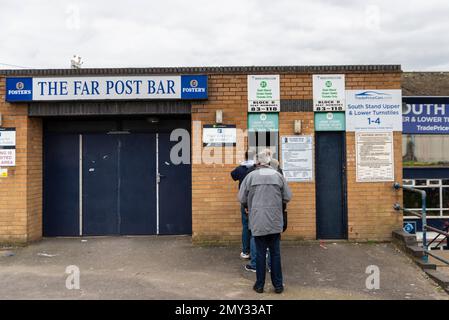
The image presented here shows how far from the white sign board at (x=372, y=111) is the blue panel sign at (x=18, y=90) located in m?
5.70

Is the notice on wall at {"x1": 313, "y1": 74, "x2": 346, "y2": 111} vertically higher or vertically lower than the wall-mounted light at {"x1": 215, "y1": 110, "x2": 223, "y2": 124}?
higher

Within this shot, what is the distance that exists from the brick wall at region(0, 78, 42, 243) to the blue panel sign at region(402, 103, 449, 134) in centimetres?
996

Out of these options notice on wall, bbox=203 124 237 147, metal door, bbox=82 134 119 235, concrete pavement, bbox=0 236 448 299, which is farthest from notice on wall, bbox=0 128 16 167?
notice on wall, bbox=203 124 237 147

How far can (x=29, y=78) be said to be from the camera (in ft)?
24.2

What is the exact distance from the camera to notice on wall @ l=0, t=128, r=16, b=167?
7.43m

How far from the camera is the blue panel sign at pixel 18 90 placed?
7344mm

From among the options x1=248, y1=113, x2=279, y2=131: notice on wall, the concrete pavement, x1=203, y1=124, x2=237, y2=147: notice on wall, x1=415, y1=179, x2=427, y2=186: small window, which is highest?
x1=248, y1=113, x2=279, y2=131: notice on wall

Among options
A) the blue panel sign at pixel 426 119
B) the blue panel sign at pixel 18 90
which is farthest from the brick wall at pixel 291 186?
the blue panel sign at pixel 426 119

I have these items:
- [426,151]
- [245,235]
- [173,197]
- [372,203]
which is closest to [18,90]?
[173,197]

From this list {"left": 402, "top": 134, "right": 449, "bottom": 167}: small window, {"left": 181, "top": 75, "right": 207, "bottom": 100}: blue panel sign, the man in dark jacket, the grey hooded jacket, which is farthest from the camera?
{"left": 402, "top": 134, "right": 449, "bottom": 167}: small window

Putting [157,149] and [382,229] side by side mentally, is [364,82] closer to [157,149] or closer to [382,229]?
[382,229]

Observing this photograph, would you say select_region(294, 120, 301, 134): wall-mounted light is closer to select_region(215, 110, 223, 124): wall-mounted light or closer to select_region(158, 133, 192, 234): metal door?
select_region(215, 110, 223, 124): wall-mounted light

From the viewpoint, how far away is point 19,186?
740cm
